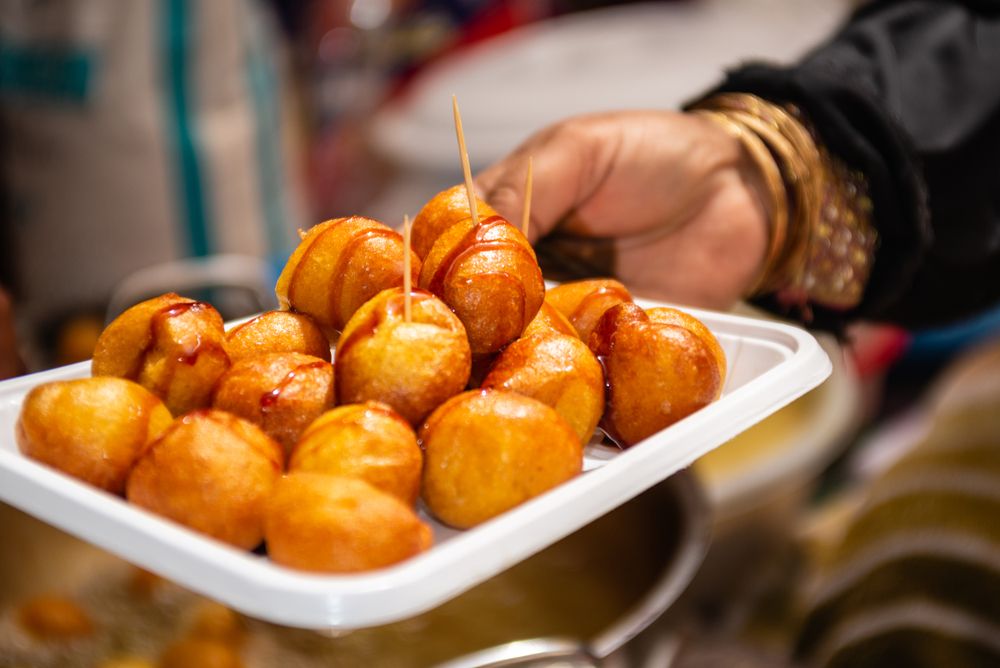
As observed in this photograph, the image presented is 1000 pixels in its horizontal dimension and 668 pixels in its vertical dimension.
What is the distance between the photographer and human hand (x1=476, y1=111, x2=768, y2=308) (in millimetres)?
1234

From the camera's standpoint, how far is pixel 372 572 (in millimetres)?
584

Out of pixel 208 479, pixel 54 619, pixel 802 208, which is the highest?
pixel 208 479

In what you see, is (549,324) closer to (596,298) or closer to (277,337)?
(596,298)

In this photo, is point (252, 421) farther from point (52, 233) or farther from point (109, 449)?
point (52, 233)

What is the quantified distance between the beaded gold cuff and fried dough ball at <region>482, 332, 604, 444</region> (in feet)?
1.96

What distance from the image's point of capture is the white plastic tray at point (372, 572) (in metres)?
0.53

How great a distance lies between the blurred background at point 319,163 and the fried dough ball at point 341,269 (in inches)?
21.4

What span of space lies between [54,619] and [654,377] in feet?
2.87

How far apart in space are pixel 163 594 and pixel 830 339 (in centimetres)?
103

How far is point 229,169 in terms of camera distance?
231cm

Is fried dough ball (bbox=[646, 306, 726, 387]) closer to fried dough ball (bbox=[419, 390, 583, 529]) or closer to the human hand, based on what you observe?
fried dough ball (bbox=[419, 390, 583, 529])

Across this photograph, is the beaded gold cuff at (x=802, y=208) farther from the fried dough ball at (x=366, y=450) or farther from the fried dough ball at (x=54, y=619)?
the fried dough ball at (x=54, y=619)

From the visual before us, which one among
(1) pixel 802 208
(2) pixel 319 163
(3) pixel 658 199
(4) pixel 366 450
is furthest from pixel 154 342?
(2) pixel 319 163

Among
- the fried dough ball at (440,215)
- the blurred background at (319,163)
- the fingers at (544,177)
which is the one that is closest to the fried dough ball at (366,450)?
the fried dough ball at (440,215)
